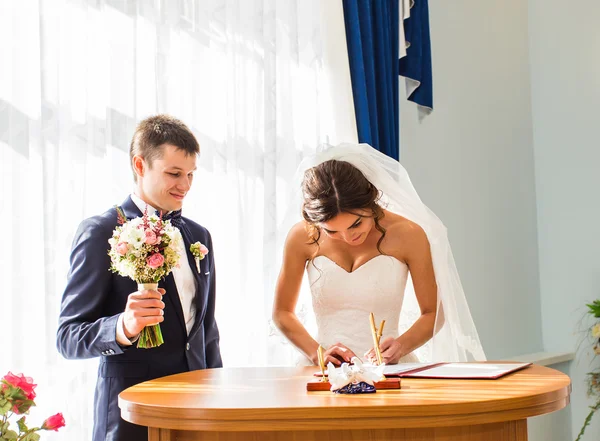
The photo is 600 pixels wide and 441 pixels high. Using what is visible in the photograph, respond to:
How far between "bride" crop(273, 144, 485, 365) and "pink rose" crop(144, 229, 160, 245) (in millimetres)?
821

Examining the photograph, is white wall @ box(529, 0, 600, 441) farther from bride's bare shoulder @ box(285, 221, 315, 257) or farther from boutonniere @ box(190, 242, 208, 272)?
boutonniere @ box(190, 242, 208, 272)

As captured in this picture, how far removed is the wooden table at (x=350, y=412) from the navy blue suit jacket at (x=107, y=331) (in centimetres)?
33

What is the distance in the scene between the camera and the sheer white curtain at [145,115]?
2.75 m

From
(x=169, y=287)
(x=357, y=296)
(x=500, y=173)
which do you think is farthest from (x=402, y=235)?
(x=500, y=173)

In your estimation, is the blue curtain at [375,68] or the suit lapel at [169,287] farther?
the blue curtain at [375,68]

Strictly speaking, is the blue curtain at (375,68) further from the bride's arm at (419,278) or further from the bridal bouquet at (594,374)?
the bridal bouquet at (594,374)

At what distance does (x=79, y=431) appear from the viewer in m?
2.83

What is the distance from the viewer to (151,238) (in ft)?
6.69

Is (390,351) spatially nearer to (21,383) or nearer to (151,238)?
(151,238)

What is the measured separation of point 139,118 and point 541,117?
369 cm

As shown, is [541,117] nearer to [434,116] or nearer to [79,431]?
[434,116]

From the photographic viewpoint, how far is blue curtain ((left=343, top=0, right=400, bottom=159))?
4.09m

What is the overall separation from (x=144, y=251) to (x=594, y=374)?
427 cm

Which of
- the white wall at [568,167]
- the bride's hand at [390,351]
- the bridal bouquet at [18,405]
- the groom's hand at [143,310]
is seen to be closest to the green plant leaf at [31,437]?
the bridal bouquet at [18,405]
